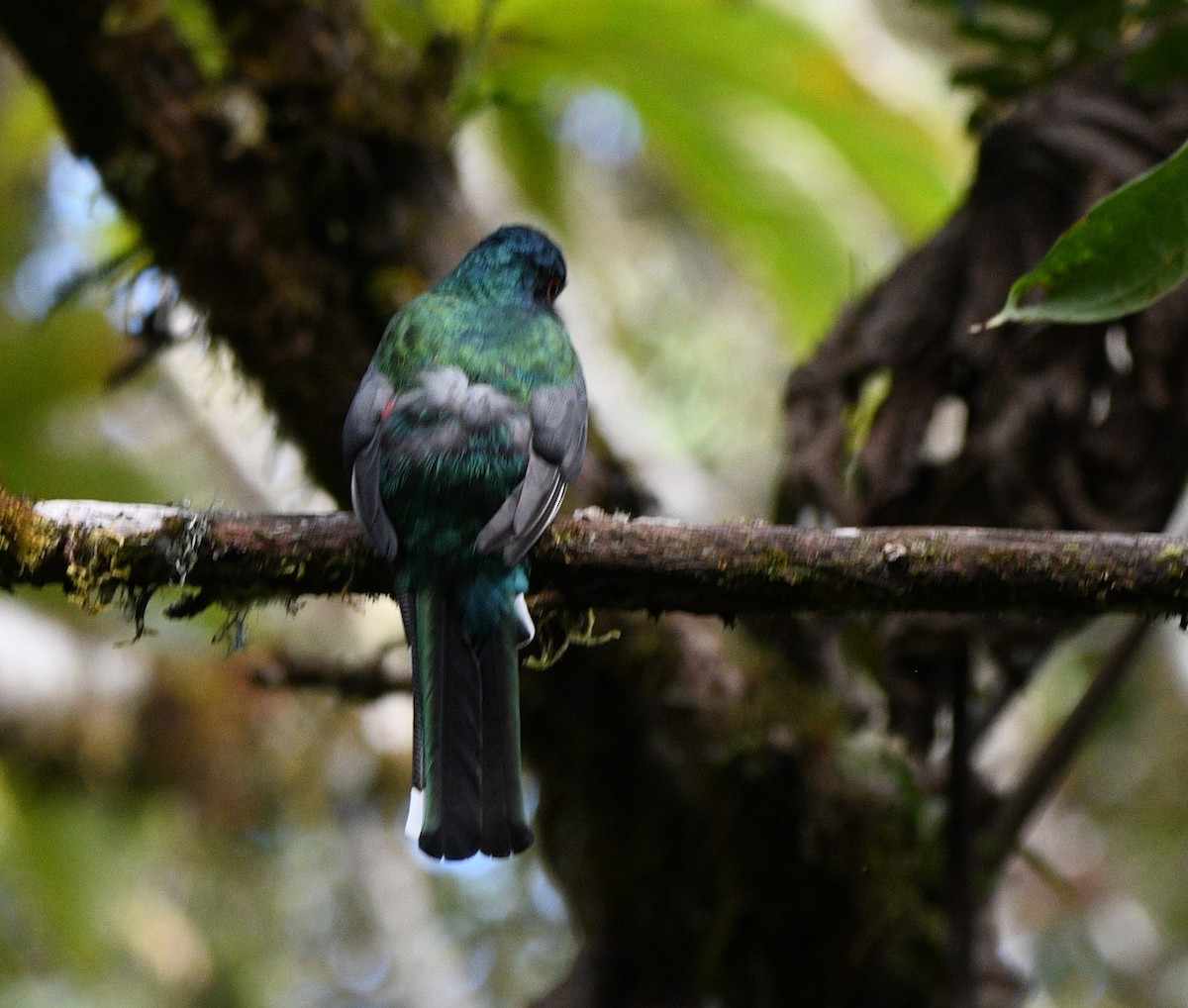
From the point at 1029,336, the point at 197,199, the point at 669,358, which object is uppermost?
the point at 197,199

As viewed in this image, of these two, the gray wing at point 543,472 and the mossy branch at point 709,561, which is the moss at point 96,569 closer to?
the mossy branch at point 709,561

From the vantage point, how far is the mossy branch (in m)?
2.32

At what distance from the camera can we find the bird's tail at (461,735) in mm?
2459

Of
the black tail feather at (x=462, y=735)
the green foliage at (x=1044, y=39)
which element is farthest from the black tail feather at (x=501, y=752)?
the green foliage at (x=1044, y=39)

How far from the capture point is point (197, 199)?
12.6ft

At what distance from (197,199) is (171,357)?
4.41 metres

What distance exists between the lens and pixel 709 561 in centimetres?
239

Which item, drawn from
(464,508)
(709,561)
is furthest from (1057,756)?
(464,508)

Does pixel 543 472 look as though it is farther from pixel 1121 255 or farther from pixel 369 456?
pixel 1121 255

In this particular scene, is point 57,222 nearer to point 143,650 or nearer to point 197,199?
point 143,650

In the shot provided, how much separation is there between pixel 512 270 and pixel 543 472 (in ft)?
3.10

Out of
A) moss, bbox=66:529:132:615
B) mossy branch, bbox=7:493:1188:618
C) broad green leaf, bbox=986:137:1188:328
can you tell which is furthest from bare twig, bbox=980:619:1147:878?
moss, bbox=66:529:132:615

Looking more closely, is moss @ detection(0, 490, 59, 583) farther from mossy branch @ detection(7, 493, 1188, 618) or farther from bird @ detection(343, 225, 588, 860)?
bird @ detection(343, 225, 588, 860)

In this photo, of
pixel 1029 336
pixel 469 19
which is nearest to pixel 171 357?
pixel 469 19
